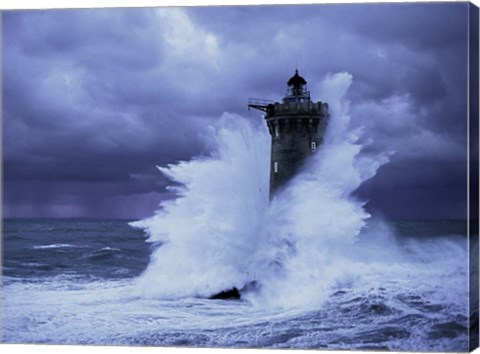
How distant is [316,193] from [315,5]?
2657mm

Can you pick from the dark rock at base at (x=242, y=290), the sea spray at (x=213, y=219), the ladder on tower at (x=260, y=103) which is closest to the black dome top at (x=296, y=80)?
the ladder on tower at (x=260, y=103)

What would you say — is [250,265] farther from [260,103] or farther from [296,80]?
[296,80]

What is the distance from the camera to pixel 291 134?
1742cm

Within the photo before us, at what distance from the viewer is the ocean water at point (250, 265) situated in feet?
53.7

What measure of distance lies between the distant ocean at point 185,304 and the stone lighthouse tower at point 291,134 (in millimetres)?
1761

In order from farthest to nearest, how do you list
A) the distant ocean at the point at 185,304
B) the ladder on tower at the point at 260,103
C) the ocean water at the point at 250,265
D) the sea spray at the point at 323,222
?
1. the ladder on tower at the point at 260,103
2. the sea spray at the point at 323,222
3. the ocean water at the point at 250,265
4. the distant ocean at the point at 185,304

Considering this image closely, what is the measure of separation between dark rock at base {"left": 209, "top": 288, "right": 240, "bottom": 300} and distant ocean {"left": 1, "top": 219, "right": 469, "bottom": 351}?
0.25 ft

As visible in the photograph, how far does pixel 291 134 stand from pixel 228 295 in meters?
2.49

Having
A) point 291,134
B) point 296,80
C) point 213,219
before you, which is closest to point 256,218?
point 213,219

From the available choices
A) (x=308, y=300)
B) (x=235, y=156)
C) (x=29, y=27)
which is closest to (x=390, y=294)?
(x=308, y=300)

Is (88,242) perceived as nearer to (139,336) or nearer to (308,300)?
(139,336)

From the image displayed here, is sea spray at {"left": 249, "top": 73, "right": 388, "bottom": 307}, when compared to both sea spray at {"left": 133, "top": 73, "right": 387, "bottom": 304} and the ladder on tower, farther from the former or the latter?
the ladder on tower

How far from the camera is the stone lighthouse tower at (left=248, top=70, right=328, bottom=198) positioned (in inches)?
678

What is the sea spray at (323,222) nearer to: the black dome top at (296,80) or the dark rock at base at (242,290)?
the dark rock at base at (242,290)
